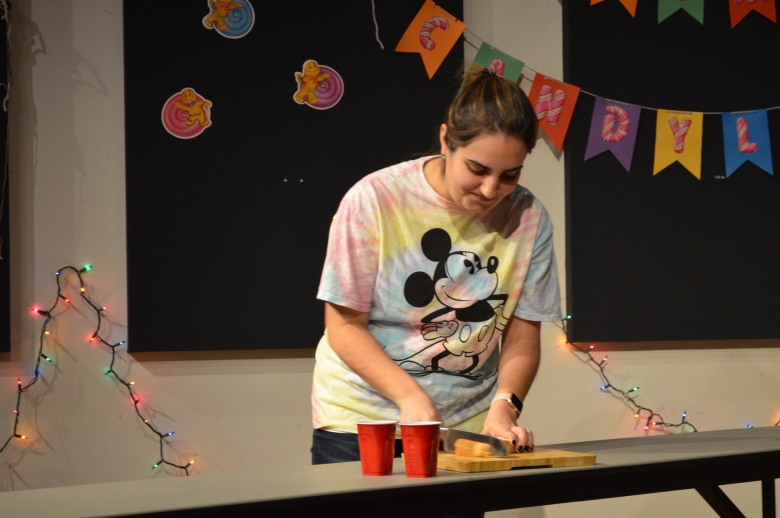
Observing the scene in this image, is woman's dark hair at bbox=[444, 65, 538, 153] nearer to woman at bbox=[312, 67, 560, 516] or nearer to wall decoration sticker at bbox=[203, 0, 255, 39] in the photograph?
woman at bbox=[312, 67, 560, 516]

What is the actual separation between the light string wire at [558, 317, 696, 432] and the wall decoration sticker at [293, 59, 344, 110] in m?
1.27

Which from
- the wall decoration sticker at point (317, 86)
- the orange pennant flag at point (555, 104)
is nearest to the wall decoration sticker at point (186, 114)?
the wall decoration sticker at point (317, 86)

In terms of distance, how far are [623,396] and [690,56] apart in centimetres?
143

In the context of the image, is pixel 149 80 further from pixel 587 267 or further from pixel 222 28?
pixel 587 267

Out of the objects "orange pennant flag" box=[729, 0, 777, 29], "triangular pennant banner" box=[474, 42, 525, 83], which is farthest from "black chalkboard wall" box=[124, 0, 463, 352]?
"orange pennant flag" box=[729, 0, 777, 29]

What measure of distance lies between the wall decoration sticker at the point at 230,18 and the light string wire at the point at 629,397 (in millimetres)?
1667

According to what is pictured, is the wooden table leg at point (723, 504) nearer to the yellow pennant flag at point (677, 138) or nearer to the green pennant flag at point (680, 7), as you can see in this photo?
the yellow pennant flag at point (677, 138)

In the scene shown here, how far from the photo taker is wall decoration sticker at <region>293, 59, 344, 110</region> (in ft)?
9.59

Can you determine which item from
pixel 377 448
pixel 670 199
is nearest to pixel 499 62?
pixel 670 199

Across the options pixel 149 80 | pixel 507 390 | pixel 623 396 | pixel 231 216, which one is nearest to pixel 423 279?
pixel 507 390

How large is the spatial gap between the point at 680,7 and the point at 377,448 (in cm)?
265

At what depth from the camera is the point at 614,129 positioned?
3184 millimetres

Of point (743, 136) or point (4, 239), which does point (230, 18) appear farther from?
point (743, 136)

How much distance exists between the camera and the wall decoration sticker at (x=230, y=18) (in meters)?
2.85
